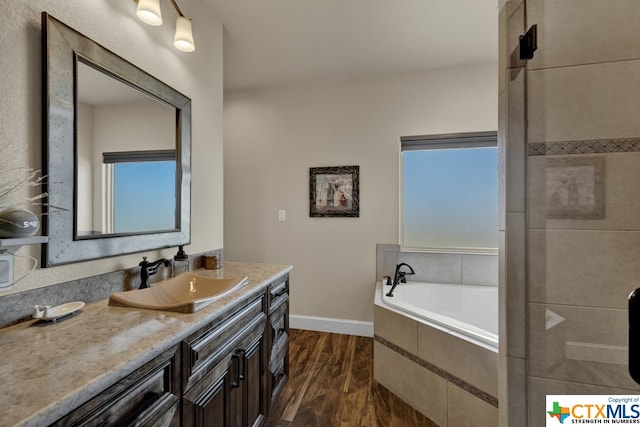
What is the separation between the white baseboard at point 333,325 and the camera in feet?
9.25

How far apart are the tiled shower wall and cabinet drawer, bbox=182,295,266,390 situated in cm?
105

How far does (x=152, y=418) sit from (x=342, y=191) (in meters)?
2.37

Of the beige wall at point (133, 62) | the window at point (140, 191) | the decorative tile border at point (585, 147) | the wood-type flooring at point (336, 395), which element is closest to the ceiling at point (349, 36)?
the beige wall at point (133, 62)

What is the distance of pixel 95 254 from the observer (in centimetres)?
115

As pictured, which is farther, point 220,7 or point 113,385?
point 220,7

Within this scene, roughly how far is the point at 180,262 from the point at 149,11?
1269 millimetres

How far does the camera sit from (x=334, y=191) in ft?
9.53

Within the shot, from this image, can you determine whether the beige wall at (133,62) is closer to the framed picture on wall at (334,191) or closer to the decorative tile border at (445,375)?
the framed picture on wall at (334,191)

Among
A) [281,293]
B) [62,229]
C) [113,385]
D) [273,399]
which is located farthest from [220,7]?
[273,399]

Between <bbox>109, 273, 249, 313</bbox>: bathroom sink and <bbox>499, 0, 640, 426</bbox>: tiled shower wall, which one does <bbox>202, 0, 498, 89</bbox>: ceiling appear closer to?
<bbox>499, 0, 640, 426</bbox>: tiled shower wall

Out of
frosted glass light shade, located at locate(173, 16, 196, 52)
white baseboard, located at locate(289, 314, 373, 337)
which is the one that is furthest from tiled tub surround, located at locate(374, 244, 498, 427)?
frosted glass light shade, located at locate(173, 16, 196, 52)

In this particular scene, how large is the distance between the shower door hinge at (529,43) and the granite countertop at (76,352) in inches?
55.0

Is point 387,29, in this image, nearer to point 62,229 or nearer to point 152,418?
point 62,229

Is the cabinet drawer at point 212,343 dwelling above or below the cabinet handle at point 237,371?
above
